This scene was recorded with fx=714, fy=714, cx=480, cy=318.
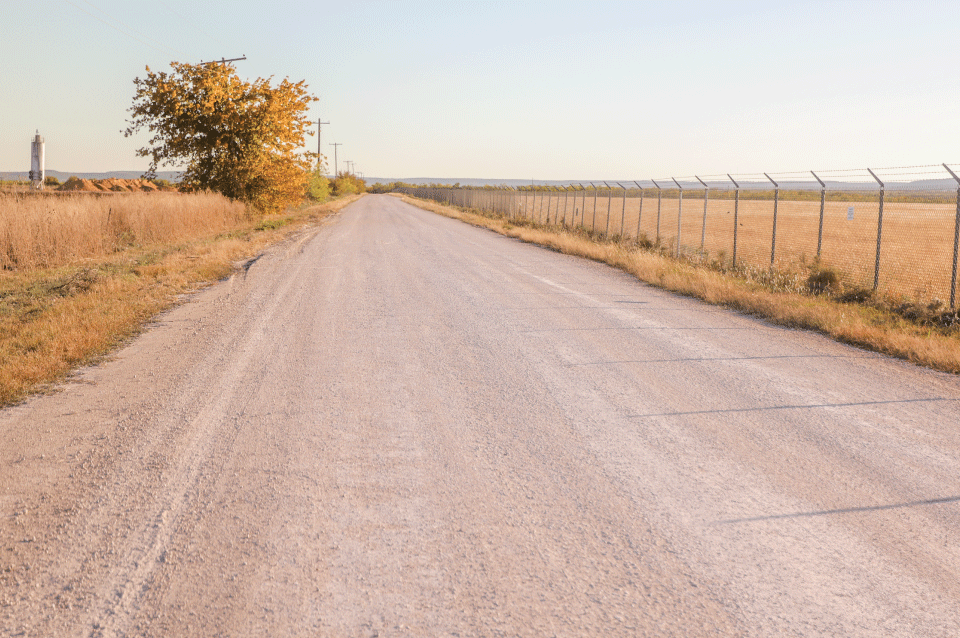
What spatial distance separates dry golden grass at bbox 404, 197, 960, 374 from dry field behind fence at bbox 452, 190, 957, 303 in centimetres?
129

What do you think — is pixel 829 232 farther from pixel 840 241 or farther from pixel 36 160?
pixel 36 160

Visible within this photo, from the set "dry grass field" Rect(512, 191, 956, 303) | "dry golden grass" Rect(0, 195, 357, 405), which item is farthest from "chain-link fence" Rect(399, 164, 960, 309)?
"dry golden grass" Rect(0, 195, 357, 405)

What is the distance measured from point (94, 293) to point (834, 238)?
114 ft

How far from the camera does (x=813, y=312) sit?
10680 millimetres

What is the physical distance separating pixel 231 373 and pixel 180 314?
3.94m

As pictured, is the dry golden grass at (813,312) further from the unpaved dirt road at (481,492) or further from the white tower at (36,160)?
the white tower at (36,160)

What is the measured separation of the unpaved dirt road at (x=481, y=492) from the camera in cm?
317

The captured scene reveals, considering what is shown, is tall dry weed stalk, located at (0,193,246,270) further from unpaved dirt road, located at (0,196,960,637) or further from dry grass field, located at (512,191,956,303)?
dry grass field, located at (512,191,956,303)

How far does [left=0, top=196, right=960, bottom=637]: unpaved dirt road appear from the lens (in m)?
3.17

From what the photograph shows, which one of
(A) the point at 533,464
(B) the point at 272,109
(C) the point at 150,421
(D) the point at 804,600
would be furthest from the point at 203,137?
(D) the point at 804,600

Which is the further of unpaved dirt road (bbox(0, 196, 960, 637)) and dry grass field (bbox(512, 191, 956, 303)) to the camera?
dry grass field (bbox(512, 191, 956, 303))

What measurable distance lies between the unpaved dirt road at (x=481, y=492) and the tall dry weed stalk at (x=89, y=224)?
381 inches

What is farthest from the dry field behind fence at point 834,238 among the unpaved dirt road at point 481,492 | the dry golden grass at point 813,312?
the unpaved dirt road at point 481,492

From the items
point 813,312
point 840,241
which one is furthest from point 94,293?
point 840,241
